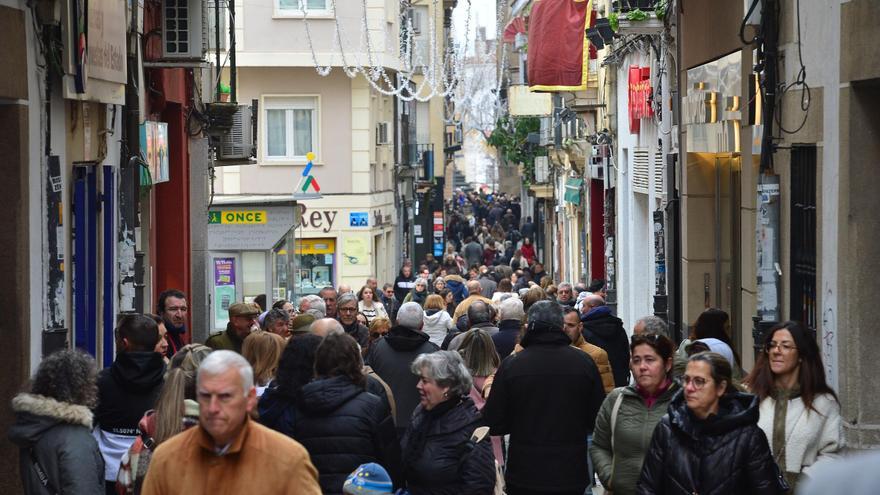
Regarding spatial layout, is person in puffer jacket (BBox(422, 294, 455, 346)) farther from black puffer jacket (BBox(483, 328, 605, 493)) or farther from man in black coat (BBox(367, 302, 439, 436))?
black puffer jacket (BBox(483, 328, 605, 493))

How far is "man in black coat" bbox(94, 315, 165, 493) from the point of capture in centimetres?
755

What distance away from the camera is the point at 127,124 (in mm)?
14438

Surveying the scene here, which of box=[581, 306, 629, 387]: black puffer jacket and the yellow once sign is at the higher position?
the yellow once sign

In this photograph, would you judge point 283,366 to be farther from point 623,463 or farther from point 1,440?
point 1,440

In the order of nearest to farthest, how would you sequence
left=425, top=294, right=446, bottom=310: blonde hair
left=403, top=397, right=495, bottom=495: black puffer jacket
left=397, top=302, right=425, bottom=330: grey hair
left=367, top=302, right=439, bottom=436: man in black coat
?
left=403, top=397, right=495, bottom=495: black puffer jacket < left=367, top=302, right=439, bottom=436: man in black coat < left=397, top=302, right=425, bottom=330: grey hair < left=425, top=294, right=446, bottom=310: blonde hair

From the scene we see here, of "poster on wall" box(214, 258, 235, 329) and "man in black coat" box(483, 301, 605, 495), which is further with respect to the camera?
"poster on wall" box(214, 258, 235, 329)

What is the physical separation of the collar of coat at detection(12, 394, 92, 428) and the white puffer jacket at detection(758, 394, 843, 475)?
317cm

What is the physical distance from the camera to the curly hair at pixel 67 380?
22.2ft

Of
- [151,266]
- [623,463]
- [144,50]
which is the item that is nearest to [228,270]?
[151,266]

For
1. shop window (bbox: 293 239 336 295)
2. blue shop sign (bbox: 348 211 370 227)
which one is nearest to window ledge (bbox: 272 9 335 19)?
blue shop sign (bbox: 348 211 370 227)

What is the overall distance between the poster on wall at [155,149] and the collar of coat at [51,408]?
8.31 metres

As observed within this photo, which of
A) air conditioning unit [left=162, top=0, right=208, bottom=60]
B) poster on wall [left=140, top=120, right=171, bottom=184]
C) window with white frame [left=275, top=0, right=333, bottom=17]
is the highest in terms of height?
window with white frame [left=275, top=0, right=333, bottom=17]

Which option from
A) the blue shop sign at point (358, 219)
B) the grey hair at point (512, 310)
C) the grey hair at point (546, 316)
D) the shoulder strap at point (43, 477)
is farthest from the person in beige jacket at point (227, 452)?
the blue shop sign at point (358, 219)

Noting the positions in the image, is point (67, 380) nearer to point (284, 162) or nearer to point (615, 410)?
point (615, 410)
